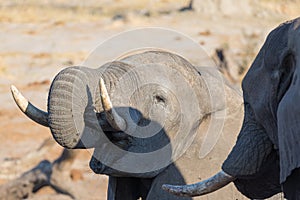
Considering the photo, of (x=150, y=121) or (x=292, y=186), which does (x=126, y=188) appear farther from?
(x=292, y=186)

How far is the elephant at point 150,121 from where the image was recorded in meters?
3.41

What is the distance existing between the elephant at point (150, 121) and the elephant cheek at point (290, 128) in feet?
3.93

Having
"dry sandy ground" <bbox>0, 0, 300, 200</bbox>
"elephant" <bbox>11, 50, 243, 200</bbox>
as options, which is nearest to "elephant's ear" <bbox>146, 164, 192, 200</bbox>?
"elephant" <bbox>11, 50, 243, 200</bbox>

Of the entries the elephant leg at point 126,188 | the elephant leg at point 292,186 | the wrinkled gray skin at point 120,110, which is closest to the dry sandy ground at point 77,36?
the elephant leg at point 126,188

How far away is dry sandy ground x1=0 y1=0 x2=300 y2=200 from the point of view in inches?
300

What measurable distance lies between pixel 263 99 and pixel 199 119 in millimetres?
1157

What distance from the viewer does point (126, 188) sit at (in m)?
3.72

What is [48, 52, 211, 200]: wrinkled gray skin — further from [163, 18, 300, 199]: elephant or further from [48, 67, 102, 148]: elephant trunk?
[163, 18, 300, 199]: elephant

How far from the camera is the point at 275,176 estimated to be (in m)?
2.72

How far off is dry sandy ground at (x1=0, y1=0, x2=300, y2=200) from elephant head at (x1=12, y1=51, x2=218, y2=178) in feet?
7.83

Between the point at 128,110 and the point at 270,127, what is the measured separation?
108 cm

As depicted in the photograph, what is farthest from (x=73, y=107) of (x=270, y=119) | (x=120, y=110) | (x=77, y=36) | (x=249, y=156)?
(x=77, y=36)

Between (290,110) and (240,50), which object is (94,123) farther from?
(240,50)

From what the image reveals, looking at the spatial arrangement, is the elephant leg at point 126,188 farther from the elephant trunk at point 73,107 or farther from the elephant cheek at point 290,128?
the elephant cheek at point 290,128
